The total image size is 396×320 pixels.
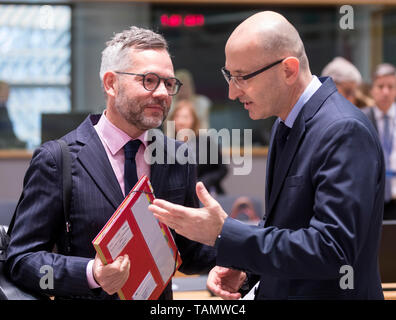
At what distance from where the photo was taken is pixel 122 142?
197cm

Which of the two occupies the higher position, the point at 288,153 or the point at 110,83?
the point at 110,83

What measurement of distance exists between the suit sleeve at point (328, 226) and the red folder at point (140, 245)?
0.31 metres

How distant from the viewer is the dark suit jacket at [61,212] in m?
1.75

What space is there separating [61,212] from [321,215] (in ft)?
2.83

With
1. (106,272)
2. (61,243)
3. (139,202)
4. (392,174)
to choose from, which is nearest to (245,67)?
(139,202)

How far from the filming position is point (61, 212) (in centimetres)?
183

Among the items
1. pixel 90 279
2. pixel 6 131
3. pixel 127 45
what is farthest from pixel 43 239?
pixel 6 131

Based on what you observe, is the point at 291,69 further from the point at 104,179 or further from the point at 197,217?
the point at 104,179

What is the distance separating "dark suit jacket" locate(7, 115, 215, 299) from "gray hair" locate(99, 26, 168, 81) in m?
0.26

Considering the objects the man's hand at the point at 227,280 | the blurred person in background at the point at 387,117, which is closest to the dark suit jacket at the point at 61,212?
the man's hand at the point at 227,280

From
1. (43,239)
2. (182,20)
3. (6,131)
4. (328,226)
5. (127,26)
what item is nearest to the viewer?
(328,226)

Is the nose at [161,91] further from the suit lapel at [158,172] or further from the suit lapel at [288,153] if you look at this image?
the suit lapel at [288,153]

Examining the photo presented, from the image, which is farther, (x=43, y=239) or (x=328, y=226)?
(x=43, y=239)

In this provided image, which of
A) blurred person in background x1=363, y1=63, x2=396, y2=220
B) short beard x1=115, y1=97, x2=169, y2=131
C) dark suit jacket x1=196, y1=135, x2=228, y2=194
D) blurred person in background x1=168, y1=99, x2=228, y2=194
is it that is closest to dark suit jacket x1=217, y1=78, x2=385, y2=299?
short beard x1=115, y1=97, x2=169, y2=131
